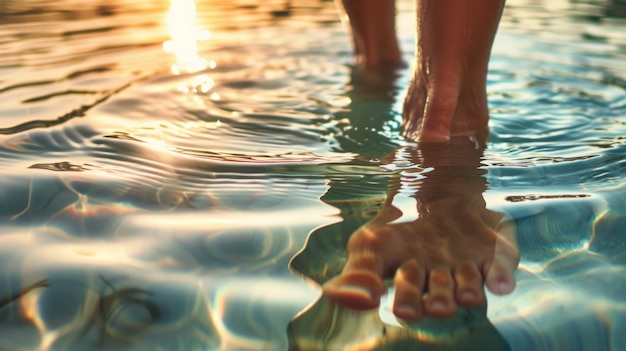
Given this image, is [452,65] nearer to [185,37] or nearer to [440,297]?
[440,297]

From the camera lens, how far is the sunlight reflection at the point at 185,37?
102 inches

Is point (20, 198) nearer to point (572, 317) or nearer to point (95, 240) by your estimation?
point (95, 240)

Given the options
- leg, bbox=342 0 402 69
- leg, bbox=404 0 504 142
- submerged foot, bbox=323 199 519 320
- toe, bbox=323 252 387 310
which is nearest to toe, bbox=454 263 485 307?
submerged foot, bbox=323 199 519 320

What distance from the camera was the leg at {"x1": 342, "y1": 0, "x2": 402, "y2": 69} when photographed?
8.01 ft

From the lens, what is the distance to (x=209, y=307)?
0.91 meters

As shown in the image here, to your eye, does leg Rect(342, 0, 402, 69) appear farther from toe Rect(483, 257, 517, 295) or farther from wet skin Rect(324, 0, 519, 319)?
toe Rect(483, 257, 517, 295)

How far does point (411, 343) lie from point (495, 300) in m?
0.18

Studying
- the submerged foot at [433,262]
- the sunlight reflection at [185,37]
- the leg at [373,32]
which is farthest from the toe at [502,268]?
the sunlight reflection at [185,37]

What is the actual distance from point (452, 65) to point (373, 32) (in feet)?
3.14

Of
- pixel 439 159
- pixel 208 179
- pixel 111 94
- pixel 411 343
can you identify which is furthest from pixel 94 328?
pixel 111 94

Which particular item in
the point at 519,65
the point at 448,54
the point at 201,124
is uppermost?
the point at 448,54

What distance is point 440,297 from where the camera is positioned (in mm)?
957

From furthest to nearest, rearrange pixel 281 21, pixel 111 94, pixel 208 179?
pixel 281 21, pixel 111 94, pixel 208 179

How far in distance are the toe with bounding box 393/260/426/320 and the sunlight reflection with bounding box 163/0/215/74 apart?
5.28ft
